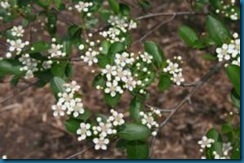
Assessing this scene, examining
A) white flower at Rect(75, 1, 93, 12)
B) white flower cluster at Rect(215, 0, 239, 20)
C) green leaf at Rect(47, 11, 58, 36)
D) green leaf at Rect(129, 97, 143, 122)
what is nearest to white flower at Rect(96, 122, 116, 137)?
green leaf at Rect(129, 97, 143, 122)

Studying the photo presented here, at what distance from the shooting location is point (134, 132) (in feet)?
4.85

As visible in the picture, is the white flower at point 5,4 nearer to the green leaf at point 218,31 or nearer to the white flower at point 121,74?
the white flower at point 121,74

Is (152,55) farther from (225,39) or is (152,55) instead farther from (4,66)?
(4,66)

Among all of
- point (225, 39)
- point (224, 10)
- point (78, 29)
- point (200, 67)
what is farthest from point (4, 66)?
point (200, 67)

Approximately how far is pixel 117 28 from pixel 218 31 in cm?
40

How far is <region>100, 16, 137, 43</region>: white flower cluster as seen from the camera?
1.69 metres

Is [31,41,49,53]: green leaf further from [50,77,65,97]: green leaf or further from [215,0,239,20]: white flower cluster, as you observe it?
Answer: [215,0,239,20]: white flower cluster

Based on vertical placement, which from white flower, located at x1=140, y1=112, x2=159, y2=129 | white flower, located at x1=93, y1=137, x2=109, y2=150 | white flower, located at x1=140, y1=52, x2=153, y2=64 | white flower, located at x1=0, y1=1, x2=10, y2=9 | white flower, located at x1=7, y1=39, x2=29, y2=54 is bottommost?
white flower, located at x1=93, y1=137, x2=109, y2=150

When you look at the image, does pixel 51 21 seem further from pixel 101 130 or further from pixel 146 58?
pixel 101 130

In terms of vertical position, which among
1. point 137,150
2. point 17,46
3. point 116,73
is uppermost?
point 17,46

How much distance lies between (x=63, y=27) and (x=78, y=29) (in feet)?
5.61

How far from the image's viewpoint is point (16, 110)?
10.4 feet

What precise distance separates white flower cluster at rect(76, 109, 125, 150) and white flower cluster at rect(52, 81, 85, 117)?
46mm

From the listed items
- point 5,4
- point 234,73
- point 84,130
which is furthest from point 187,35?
point 5,4
